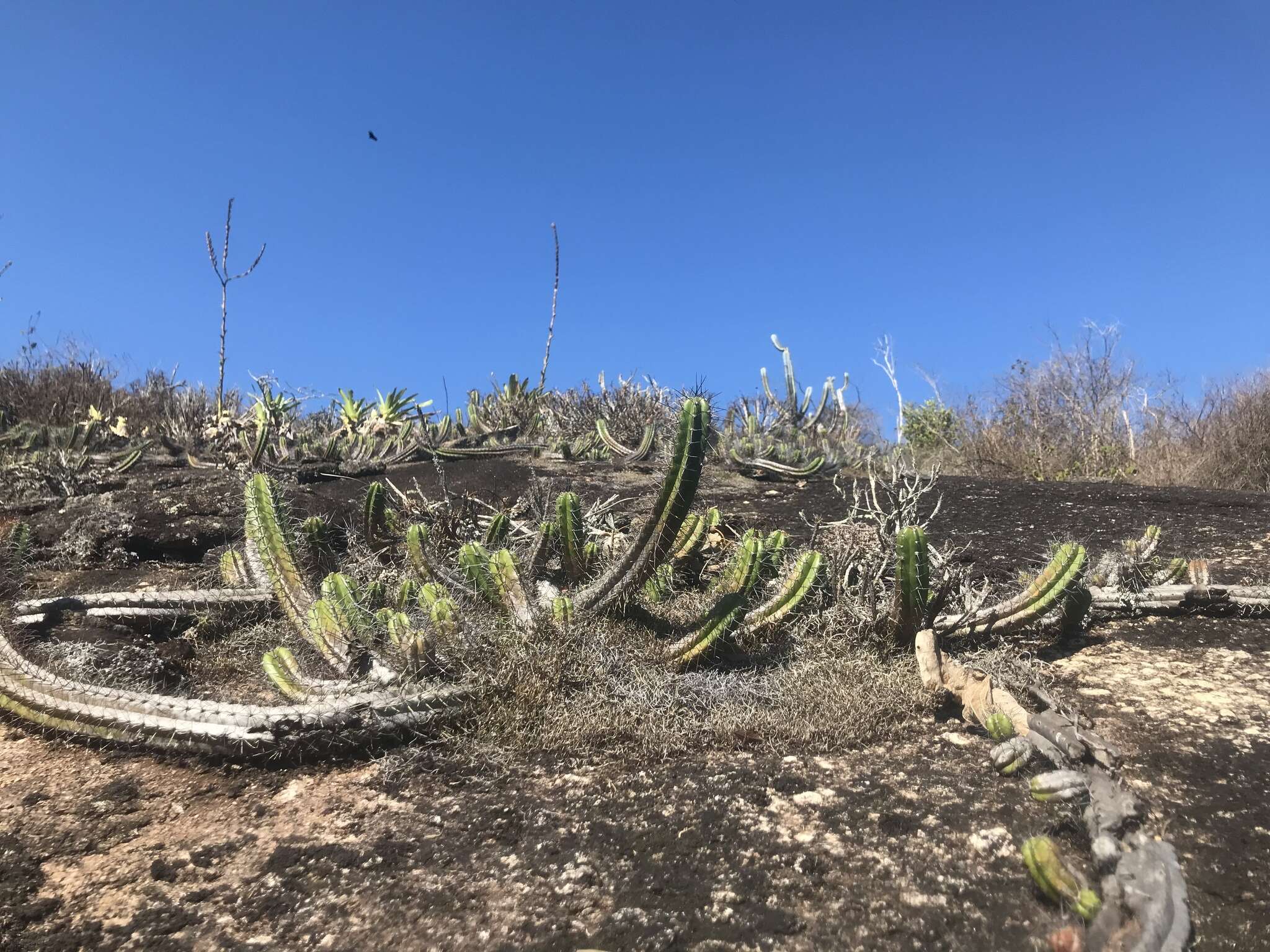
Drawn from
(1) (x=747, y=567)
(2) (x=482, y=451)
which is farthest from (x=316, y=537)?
(2) (x=482, y=451)

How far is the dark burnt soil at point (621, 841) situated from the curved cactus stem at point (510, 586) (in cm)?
59

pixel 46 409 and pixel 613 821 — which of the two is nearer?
pixel 613 821

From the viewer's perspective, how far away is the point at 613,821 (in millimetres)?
2260

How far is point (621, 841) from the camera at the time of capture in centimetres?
216

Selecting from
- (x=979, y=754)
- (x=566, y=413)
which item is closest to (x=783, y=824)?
(x=979, y=754)

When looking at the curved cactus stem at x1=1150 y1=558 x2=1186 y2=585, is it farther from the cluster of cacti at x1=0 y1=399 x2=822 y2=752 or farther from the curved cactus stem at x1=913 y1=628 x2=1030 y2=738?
the cluster of cacti at x1=0 y1=399 x2=822 y2=752

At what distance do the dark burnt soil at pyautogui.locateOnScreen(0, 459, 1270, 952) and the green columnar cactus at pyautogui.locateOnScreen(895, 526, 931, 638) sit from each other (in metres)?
0.47

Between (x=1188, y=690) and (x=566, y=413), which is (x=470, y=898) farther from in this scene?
(x=566, y=413)

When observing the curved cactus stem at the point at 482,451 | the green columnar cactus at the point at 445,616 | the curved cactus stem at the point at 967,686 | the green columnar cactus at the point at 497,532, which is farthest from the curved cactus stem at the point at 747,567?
the curved cactus stem at the point at 482,451

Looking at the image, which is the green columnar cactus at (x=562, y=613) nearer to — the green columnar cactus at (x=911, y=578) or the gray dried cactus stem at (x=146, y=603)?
the green columnar cactus at (x=911, y=578)

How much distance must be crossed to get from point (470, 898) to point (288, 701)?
55.3 inches

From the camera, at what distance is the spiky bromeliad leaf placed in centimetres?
298

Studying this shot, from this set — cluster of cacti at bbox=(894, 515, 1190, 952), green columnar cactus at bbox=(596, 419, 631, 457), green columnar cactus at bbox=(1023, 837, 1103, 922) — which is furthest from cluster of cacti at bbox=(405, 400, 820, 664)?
green columnar cactus at bbox=(596, 419, 631, 457)

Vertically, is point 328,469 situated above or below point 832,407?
below
